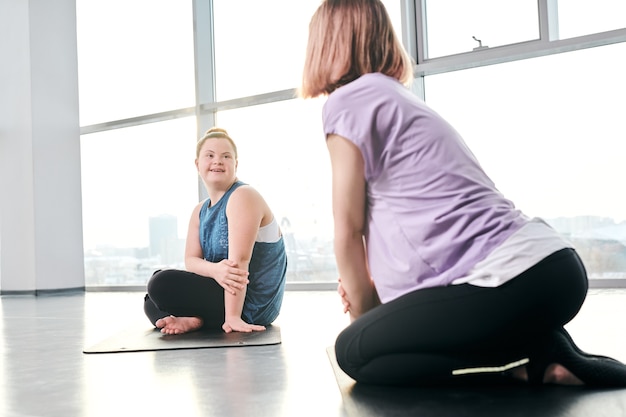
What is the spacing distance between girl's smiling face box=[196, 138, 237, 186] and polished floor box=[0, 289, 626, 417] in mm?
588

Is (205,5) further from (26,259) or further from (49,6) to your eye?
(26,259)

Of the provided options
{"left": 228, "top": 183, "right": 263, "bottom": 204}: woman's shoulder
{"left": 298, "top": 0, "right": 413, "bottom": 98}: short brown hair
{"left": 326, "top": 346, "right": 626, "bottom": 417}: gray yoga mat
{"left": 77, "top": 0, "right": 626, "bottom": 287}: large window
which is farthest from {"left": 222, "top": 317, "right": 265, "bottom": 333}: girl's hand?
{"left": 77, "top": 0, "right": 626, "bottom": 287}: large window

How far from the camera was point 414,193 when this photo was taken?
1262 millimetres

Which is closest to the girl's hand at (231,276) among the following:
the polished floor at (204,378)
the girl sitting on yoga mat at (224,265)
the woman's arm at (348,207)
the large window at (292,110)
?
the girl sitting on yoga mat at (224,265)

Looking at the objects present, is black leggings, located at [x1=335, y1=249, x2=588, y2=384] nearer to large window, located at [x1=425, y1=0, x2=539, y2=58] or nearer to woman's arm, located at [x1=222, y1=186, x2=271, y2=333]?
woman's arm, located at [x1=222, y1=186, x2=271, y2=333]

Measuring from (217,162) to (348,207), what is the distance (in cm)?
111

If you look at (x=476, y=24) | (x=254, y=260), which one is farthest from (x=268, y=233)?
(x=476, y=24)

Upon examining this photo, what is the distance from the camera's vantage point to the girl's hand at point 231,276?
6.99 ft

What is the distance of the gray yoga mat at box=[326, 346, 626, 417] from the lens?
3.52ft

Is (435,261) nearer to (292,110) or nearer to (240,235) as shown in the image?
(240,235)

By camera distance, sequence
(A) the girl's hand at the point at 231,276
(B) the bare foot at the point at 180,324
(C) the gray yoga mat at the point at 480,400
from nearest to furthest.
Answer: (C) the gray yoga mat at the point at 480,400, (A) the girl's hand at the point at 231,276, (B) the bare foot at the point at 180,324

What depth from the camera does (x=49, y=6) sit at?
5.61 meters

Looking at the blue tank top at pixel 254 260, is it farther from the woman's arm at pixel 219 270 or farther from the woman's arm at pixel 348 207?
the woman's arm at pixel 348 207

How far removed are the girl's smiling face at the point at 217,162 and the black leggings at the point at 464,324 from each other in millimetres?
1128
